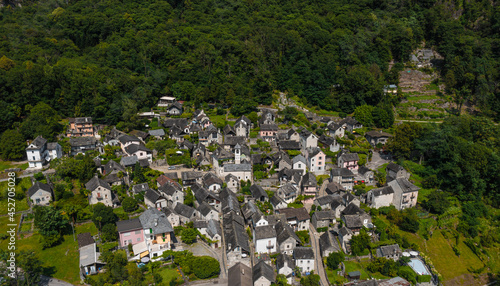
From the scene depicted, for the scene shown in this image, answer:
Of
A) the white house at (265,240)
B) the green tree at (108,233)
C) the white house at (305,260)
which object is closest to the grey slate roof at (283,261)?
the white house at (305,260)

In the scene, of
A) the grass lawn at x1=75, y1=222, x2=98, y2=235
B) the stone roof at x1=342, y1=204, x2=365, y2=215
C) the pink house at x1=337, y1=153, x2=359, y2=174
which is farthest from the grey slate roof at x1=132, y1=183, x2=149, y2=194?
the pink house at x1=337, y1=153, x2=359, y2=174

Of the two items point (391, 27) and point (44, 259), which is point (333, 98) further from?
Answer: point (44, 259)

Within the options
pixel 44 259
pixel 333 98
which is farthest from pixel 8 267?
pixel 333 98

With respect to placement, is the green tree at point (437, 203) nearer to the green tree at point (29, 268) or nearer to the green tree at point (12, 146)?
the green tree at point (29, 268)

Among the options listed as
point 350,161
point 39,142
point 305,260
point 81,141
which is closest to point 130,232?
point 305,260

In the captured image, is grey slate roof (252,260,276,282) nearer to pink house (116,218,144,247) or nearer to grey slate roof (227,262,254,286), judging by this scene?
grey slate roof (227,262,254,286)
